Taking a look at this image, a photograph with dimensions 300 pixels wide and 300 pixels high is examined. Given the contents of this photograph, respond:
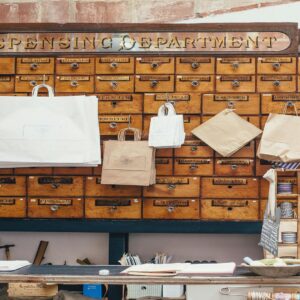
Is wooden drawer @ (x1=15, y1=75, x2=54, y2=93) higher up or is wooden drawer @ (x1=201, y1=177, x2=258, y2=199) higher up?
wooden drawer @ (x1=15, y1=75, x2=54, y2=93)

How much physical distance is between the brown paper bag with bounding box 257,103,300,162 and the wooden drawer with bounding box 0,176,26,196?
185 cm

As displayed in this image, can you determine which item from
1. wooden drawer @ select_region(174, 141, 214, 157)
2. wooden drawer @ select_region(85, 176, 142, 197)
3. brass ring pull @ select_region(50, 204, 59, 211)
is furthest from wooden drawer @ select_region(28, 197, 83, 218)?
wooden drawer @ select_region(174, 141, 214, 157)

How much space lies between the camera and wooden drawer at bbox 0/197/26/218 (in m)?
4.92

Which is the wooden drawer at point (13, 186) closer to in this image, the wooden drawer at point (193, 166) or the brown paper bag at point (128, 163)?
the brown paper bag at point (128, 163)

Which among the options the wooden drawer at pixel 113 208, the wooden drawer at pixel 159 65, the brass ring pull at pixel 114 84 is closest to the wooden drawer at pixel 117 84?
the brass ring pull at pixel 114 84

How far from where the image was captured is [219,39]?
16.3ft

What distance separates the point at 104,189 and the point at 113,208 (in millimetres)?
167

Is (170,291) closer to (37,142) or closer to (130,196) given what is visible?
(130,196)

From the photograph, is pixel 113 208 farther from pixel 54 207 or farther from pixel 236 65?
pixel 236 65

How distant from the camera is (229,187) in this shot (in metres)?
4.84

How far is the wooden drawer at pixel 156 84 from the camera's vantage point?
4.92 m

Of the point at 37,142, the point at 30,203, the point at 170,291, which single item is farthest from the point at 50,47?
the point at 170,291

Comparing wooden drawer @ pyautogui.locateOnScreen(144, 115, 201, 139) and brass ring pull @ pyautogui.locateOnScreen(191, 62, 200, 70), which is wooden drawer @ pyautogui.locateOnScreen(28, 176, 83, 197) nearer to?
wooden drawer @ pyautogui.locateOnScreen(144, 115, 201, 139)

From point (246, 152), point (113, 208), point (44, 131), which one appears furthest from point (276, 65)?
point (44, 131)
